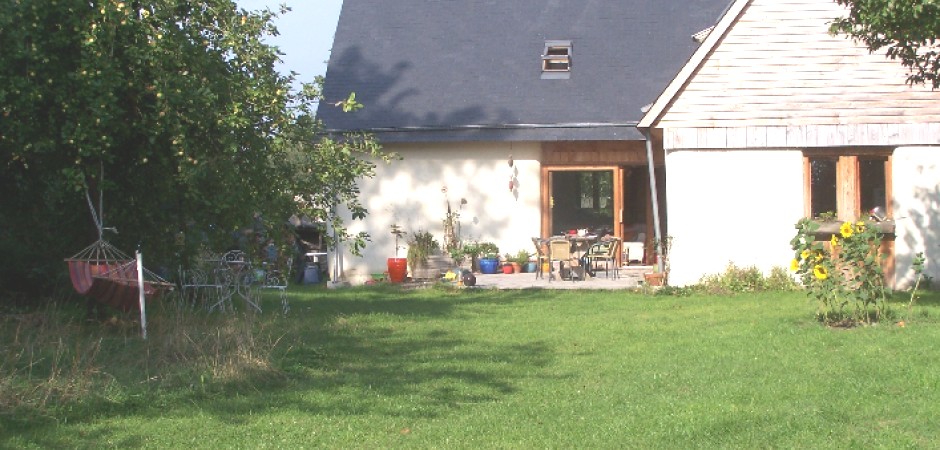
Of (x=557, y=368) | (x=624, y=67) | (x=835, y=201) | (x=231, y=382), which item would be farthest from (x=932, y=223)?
(x=231, y=382)

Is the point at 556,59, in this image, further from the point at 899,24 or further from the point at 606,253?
the point at 899,24

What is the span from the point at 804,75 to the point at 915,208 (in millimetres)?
2649

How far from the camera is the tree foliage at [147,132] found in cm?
1009

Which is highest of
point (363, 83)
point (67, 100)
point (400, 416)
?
point (363, 83)

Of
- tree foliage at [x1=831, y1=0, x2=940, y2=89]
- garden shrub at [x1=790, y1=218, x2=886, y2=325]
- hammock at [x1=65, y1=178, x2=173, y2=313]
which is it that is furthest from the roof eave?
hammock at [x1=65, y1=178, x2=173, y2=313]

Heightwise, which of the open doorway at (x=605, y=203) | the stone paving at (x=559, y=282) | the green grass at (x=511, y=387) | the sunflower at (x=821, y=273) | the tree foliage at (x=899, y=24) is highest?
the tree foliage at (x=899, y=24)

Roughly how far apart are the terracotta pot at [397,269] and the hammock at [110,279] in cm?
818

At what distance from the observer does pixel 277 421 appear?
7344 millimetres

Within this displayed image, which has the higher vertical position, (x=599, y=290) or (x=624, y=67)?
(x=624, y=67)

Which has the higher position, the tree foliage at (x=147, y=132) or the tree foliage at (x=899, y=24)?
the tree foliage at (x=899, y=24)

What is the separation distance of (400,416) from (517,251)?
1306 cm

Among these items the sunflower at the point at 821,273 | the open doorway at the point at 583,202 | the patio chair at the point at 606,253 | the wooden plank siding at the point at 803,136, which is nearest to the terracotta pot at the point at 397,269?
the patio chair at the point at 606,253

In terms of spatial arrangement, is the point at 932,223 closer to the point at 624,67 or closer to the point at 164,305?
the point at 624,67

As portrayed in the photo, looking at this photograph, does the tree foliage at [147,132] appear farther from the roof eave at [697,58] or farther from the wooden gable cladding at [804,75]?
the wooden gable cladding at [804,75]
